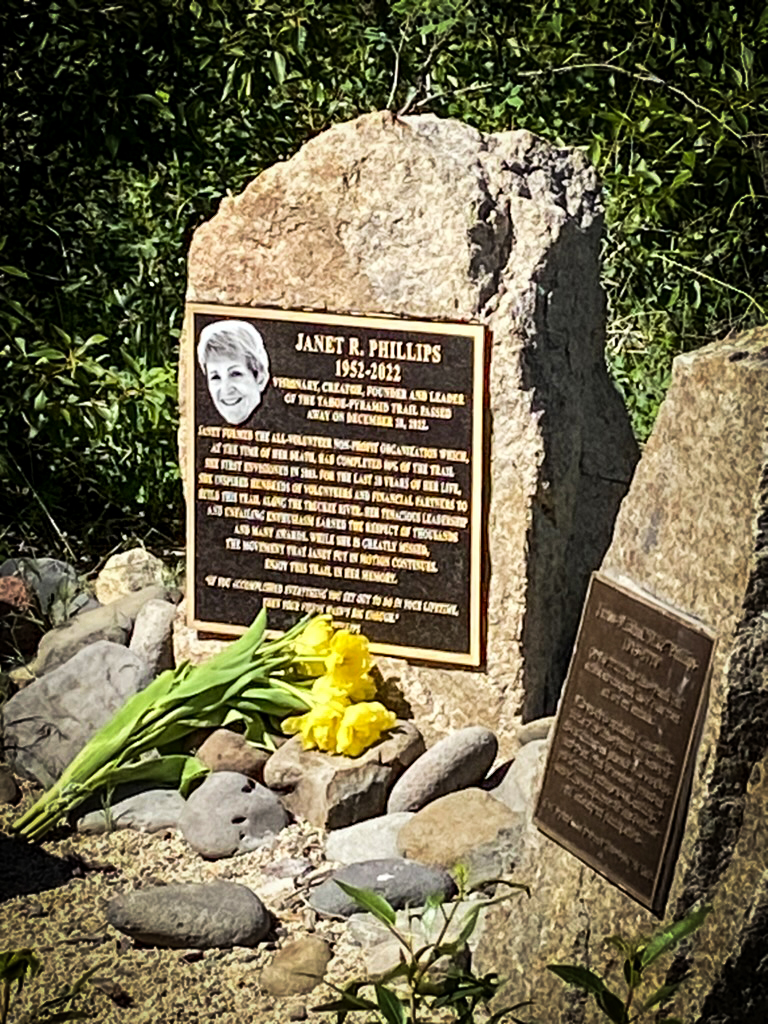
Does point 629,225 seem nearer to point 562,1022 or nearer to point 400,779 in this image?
point 400,779

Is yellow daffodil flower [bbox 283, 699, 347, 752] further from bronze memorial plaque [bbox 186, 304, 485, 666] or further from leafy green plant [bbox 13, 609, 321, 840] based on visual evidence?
bronze memorial plaque [bbox 186, 304, 485, 666]

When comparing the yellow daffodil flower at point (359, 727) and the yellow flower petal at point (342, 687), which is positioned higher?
the yellow flower petal at point (342, 687)

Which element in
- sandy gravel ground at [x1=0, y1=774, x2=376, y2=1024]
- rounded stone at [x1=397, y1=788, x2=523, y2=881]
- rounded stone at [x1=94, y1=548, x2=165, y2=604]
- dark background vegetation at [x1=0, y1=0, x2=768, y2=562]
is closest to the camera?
sandy gravel ground at [x1=0, y1=774, x2=376, y2=1024]

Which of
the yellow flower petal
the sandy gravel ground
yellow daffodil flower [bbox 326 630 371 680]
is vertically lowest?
the sandy gravel ground

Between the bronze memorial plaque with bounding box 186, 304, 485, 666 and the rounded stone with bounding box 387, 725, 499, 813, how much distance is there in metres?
0.29

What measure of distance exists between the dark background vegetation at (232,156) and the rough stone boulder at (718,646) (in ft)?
8.64

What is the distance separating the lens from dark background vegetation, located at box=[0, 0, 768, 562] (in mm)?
5629

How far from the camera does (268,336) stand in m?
4.90

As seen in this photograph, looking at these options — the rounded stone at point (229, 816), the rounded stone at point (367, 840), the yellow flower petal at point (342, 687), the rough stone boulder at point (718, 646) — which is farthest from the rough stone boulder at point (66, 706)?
the rough stone boulder at point (718, 646)

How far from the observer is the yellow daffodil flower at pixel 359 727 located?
14.9ft

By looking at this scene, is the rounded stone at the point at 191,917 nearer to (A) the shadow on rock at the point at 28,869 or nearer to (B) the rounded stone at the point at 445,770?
(A) the shadow on rock at the point at 28,869

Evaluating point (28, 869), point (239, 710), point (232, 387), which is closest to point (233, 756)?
point (239, 710)

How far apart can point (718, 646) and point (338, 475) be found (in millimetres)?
1969

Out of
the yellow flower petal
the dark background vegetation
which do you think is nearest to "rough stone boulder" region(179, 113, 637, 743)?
the yellow flower petal
